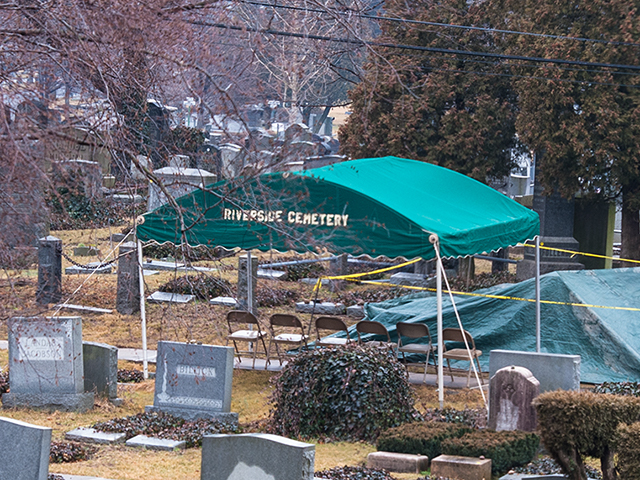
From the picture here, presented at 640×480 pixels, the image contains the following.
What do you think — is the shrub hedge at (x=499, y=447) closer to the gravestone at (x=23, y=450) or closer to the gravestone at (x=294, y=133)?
the gravestone at (x=294, y=133)

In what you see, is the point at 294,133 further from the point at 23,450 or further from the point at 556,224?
the point at 556,224

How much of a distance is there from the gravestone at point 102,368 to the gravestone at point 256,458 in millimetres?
5108

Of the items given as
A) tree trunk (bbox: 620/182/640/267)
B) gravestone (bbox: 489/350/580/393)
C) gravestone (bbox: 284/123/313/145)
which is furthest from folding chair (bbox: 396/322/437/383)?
tree trunk (bbox: 620/182/640/267)

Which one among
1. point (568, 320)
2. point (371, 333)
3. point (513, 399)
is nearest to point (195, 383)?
point (371, 333)

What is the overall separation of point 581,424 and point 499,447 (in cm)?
145

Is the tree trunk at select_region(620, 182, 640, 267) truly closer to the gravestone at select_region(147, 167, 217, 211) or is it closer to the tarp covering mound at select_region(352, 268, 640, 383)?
the tarp covering mound at select_region(352, 268, 640, 383)

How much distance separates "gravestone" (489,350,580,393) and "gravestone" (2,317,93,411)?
17.0ft

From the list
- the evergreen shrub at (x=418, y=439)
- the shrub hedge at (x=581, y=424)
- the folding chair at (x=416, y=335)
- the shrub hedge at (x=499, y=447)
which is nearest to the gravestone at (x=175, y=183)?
the evergreen shrub at (x=418, y=439)

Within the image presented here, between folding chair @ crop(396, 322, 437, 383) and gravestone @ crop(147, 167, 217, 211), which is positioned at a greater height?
gravestone @ crop(147, 167, 217, 211)

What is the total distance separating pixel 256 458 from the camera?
572 centimetres

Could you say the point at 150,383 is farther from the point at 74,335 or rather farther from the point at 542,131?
the point at 542,131

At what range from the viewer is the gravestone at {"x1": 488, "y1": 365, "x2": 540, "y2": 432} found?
8469 millimetres

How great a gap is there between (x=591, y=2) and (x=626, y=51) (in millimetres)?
1464

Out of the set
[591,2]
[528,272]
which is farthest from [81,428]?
[591,2]
